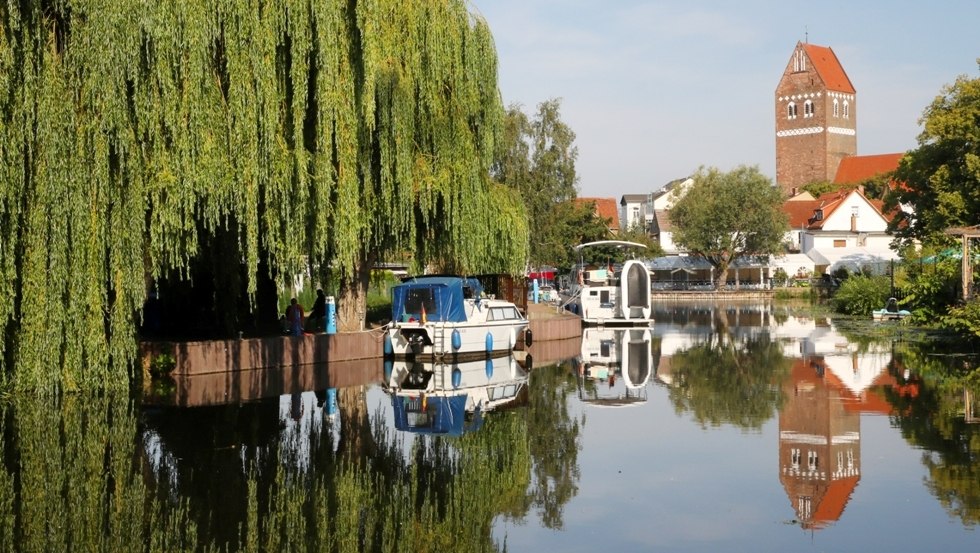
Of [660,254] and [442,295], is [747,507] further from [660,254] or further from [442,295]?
[660,254]

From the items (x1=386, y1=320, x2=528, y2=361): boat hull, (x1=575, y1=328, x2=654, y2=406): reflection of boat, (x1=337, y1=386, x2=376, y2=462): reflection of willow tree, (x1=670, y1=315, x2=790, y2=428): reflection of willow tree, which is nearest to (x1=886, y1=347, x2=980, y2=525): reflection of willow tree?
(x1=670, y1=315, x2=790, y2=428): reflection of willow tree

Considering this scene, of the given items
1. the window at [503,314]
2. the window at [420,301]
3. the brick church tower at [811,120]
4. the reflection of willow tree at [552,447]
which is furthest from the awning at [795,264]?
the reflection of willow tree at [552,447]

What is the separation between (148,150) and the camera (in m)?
19.1

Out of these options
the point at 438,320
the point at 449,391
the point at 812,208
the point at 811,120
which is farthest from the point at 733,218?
the point at 449,391

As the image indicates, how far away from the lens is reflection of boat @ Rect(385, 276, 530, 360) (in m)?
29.0

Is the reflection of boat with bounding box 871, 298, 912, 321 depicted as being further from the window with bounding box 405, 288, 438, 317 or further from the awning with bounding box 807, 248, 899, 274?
the awning with bounding box 807, 248, 899, 274

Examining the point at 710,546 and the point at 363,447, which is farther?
the point at 363,447

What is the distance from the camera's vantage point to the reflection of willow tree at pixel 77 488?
1028 cm

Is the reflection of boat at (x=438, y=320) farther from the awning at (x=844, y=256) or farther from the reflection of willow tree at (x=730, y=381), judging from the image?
the awning at (x=844, y=256)

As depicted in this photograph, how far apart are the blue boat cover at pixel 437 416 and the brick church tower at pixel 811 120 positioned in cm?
11445

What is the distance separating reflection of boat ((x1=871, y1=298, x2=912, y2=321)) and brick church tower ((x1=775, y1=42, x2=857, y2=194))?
86.6m

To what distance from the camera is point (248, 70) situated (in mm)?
19672

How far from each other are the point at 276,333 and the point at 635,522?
2048 cm

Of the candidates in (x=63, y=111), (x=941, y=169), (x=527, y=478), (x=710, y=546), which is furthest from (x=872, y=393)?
(x=941, y=169)
